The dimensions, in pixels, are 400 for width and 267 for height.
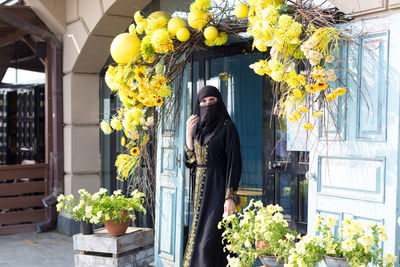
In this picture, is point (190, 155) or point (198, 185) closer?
point (198, 185)

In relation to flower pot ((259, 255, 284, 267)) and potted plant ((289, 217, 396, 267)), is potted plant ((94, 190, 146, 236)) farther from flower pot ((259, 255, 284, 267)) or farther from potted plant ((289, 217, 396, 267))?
potted plant ((289, 217, 396, 267))

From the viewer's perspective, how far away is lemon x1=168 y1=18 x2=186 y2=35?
12.7ft

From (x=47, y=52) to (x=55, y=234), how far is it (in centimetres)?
255

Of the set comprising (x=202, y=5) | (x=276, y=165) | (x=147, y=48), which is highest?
(x=202, y=5)

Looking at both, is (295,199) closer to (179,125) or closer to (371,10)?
(179,125)

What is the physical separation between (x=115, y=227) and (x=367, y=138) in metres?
2.31

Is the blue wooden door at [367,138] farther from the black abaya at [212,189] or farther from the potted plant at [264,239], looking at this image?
the black abaya at [212,189]

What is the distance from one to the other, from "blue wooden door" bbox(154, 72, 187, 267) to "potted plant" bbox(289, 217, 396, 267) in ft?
6.40

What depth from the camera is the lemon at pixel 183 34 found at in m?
3.82

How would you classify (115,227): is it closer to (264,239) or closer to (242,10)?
(264,239)

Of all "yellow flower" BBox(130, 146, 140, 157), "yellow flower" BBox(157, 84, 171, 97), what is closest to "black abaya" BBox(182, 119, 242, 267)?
"yellow flower" BBox(157, 84, 171, 97)

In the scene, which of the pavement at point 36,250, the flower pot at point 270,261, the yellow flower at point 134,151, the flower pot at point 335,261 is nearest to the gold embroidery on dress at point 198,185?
the yellow flower at point 134,151

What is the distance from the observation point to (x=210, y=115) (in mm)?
3754

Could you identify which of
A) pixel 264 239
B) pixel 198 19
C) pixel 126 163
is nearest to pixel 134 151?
pixel 126 163
